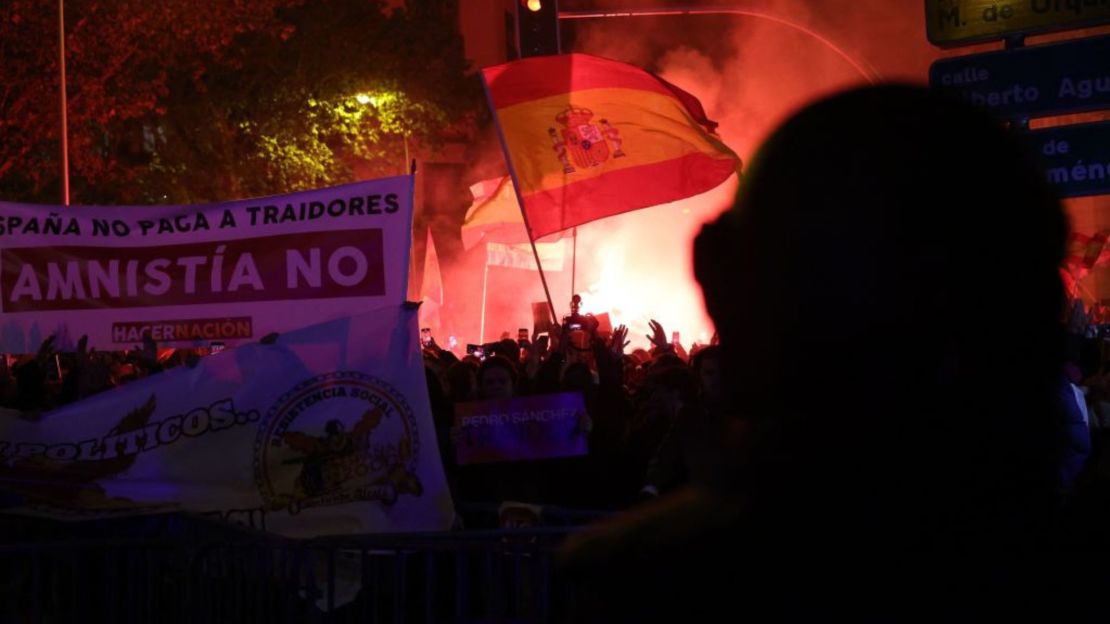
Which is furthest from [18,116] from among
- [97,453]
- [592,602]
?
[592,602]

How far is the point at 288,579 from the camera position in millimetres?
5219

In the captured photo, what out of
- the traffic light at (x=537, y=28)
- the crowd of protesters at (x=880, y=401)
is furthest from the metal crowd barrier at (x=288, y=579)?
the traffic light at (x=537, y=28)

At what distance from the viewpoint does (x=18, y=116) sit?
24828 millimetres

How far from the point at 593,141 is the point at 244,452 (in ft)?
17.9

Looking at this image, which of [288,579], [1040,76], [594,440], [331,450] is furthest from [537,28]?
[288,579]

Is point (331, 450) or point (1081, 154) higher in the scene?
point (1081, 154)

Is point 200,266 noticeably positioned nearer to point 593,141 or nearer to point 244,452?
point 244,452

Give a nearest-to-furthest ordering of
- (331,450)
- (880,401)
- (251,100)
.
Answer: (880,401)
(331,450)
(251,100)

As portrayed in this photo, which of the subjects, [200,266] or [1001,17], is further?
[200,266]

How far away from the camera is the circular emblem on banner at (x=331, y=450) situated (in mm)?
6016

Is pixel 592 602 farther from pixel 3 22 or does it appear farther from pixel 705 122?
pixel 3 22

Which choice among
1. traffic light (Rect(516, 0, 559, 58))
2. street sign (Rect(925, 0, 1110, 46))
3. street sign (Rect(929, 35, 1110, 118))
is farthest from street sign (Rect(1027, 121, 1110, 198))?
traffic light (Rect(516, 0, 559, 58))

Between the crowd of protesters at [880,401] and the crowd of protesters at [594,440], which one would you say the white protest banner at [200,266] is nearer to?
the crowd of protesters at [594,440]

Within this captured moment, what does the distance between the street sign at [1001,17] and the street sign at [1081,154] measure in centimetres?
56
